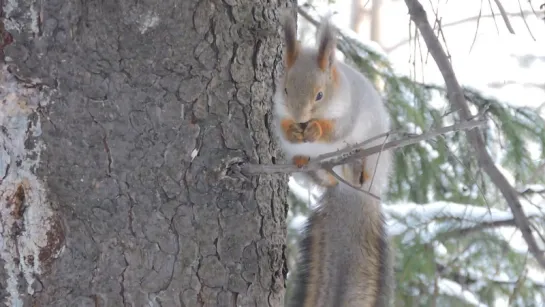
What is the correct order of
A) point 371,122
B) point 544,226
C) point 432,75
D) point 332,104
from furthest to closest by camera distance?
point 432,75
point 544,226
point 371,122
point 332,104

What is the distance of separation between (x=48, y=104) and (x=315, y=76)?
1.43 feet

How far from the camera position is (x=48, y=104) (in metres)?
0.89

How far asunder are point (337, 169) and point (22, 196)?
2.16 ft

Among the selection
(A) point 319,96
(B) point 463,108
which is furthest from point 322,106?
(B) point 463,108

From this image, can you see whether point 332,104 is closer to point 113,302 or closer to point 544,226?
point 113,302

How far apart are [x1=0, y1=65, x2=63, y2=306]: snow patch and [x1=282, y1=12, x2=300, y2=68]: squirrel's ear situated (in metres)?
0.38

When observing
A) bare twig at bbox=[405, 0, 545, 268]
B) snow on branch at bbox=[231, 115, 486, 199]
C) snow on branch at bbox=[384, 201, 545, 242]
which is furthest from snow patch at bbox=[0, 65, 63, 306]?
snow on branch at bbox=[384, 201, 545, 242]

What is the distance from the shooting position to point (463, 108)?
1241mm

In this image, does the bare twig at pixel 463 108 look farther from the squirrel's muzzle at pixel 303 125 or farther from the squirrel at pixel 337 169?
the squirrel's muzzle at pixel 303 125

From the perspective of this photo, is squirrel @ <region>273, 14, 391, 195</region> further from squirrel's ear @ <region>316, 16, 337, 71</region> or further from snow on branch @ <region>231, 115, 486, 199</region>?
snow on branch @ <region>231, 115, 486, 199</region>

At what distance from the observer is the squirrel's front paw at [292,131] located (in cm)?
117

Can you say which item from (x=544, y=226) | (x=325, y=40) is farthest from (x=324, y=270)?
(x=544, y=226)

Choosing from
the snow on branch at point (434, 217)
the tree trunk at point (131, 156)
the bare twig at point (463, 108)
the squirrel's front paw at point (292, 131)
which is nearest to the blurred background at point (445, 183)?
the snow on branch at point (434, 217)

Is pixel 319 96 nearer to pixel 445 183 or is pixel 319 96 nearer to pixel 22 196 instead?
pixel 22 196
